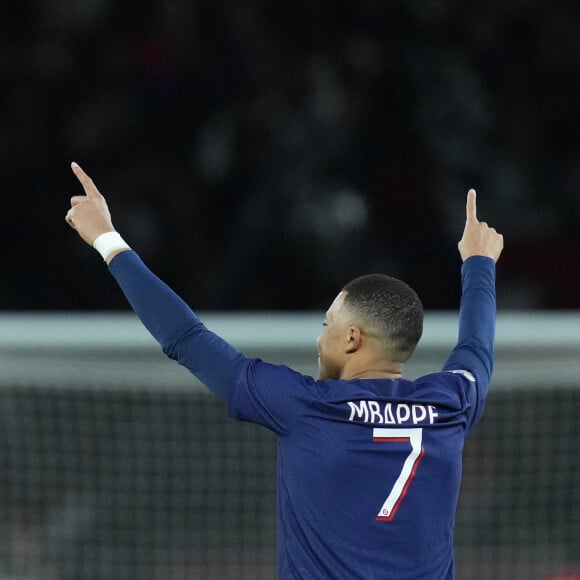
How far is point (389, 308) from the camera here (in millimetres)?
2275

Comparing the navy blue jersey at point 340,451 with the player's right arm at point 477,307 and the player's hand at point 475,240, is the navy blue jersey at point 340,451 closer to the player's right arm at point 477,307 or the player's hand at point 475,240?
the player's right arm at point 477,307

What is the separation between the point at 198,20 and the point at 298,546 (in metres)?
5.86

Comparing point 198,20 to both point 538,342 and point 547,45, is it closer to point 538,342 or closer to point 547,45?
point 547,45

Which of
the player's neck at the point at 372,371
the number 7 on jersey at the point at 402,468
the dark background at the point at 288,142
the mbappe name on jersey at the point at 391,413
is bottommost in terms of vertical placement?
the number 7 on jersey at the point at 402,468

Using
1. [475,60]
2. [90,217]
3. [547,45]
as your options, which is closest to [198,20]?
[475,60]

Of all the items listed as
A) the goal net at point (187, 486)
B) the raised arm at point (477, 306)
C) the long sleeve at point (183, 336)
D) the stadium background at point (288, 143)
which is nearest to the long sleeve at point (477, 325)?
the raised arm at point (477, 306)

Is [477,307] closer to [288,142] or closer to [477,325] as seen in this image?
[477,325]

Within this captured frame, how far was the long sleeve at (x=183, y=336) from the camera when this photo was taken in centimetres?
219

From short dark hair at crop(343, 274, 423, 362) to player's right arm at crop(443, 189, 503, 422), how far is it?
0.67 ft

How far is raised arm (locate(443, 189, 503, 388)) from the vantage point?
2.46 metres

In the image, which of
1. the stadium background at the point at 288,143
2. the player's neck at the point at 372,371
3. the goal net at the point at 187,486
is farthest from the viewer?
the stadium background at the point at 288,143

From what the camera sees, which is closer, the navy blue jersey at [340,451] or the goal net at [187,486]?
the navy blue jersey at [340,451]

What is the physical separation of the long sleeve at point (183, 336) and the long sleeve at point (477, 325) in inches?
21.9

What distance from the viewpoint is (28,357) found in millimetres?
4047
